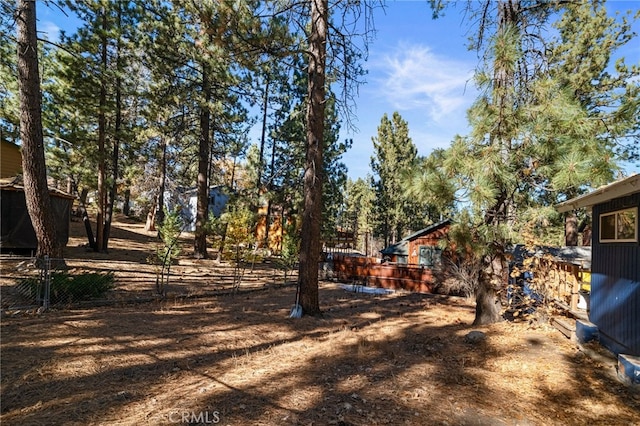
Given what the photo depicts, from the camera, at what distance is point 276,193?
1531cm

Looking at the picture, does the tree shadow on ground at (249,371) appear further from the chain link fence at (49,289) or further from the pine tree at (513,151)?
the pine tree at (513,151)

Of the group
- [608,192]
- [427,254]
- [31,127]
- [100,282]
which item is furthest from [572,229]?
[31,127]

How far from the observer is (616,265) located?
5184 millimetres

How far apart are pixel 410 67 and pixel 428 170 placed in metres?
4.58

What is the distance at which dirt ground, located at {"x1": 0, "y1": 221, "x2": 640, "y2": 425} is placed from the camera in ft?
10.7

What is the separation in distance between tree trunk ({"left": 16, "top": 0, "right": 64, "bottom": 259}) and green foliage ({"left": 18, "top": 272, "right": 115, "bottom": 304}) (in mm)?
1443

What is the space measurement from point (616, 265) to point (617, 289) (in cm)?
35

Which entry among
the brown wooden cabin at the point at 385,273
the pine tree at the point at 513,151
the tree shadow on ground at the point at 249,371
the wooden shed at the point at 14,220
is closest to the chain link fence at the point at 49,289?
the tree shadow on ground at the point at 249,371

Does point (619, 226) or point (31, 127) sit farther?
point (31, 127)

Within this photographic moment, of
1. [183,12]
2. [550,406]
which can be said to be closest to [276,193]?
[183,12]

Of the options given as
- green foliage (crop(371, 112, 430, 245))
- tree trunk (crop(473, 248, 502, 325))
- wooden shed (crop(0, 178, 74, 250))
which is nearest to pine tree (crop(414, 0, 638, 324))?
tree trunk (crop(473, 248, 502, 325))

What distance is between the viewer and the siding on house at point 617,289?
4.62 meters

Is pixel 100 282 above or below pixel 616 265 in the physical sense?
below

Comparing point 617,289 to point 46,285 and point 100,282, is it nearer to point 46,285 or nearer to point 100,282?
point 100,282
